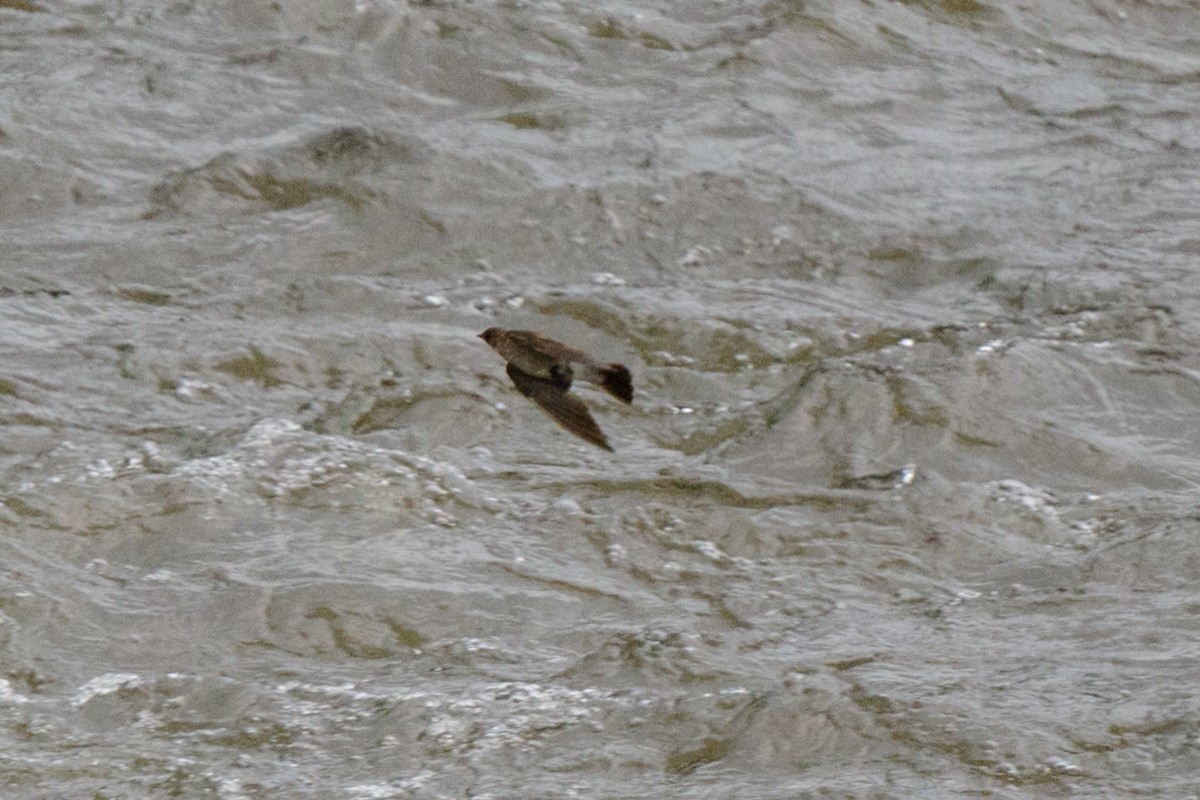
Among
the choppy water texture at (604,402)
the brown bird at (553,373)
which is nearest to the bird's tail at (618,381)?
the brown bird at (553,373)

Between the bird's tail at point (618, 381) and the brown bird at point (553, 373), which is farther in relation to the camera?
the brown bird at point (553, 373)

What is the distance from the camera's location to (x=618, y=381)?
4812 mm

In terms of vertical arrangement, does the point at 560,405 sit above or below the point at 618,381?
below

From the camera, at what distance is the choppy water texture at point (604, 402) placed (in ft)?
15.6

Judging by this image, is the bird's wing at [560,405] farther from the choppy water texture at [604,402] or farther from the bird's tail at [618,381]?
the choppy water texture at [604,402]

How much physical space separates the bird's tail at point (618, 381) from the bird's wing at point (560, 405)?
0.11 metres

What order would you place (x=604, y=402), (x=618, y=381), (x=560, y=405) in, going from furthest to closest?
(x=604, y=402), (x=560, y=405), (x=618, y=381)

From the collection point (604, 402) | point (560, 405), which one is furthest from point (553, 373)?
point (604, 402)

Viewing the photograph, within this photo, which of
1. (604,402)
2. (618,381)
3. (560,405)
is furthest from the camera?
(604,402)

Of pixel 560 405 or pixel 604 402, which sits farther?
pixel 604 402

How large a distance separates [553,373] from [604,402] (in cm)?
122

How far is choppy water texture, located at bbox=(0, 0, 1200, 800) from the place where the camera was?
4.74 m

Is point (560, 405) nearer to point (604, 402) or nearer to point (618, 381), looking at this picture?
point (618, 381)

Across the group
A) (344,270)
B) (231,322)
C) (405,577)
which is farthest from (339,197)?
(405,577)
